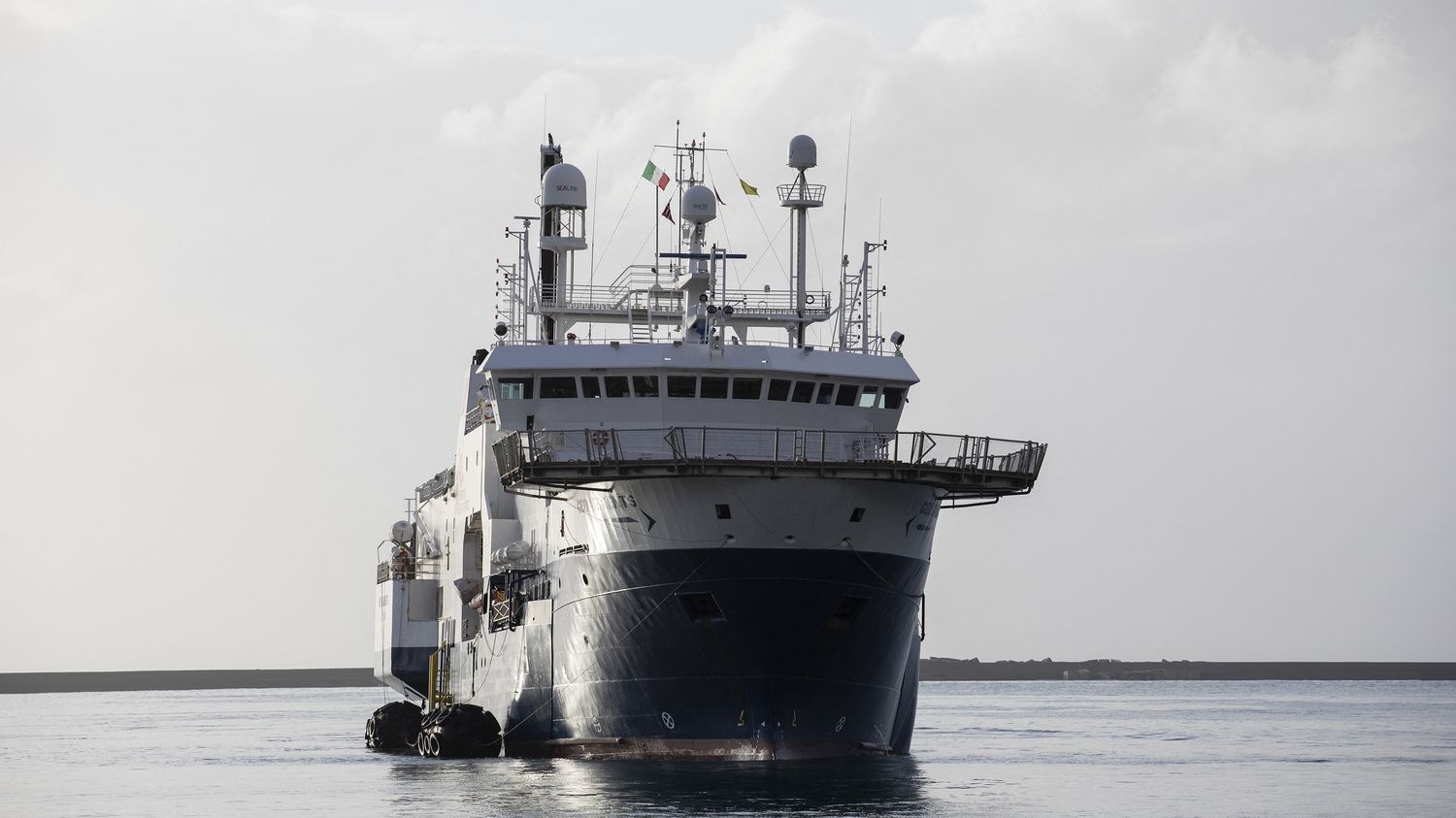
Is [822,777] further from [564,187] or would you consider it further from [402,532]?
[402,532]

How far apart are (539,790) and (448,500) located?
66.6ft

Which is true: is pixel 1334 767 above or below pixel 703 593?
below

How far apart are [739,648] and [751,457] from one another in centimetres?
423

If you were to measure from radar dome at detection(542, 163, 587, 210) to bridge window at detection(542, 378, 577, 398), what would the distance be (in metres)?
10.2

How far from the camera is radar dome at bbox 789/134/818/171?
144 feet

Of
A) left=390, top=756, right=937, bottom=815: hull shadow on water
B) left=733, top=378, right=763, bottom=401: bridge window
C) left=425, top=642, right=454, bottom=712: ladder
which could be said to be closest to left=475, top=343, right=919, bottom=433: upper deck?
left=733, top=378, right=763, bottom=401: bridge window

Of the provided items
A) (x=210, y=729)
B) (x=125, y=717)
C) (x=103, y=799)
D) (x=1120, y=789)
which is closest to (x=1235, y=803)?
(x=1120, y=789)

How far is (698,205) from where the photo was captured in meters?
44.6

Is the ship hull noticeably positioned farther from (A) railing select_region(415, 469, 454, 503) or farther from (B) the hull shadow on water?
(A) railing select_region(415, 469, 454, 503)

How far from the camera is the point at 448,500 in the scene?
2179 inches

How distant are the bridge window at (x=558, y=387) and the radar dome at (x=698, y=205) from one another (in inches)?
240

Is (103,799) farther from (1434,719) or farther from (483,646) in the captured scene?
(1434,719)

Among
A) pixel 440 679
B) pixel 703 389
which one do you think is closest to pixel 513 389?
pixel 703 389

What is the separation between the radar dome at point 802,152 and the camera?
144 feet
